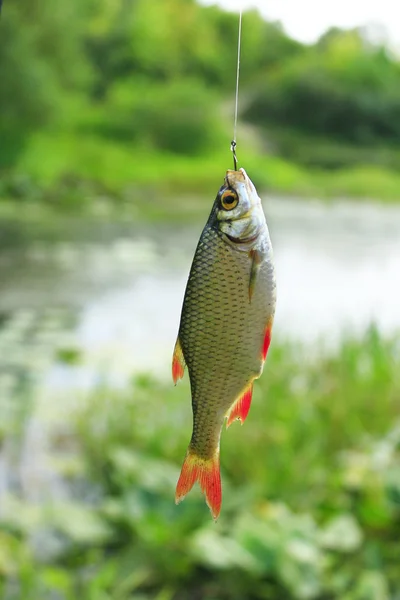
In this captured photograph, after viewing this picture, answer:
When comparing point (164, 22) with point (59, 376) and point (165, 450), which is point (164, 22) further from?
point (165, 450)

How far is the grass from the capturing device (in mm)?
1640

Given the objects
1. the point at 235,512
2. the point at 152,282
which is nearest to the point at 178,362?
the point at 235,512

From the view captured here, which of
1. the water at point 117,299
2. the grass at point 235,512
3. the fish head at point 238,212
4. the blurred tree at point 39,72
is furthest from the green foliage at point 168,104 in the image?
the fish head at point 238,212

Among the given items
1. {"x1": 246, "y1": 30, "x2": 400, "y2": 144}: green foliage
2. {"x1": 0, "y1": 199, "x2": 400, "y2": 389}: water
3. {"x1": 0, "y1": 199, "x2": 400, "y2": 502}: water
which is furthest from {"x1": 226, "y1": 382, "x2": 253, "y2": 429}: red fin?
{"x1": 246, "y1": 30, "x2": 400, "y2": 144}: green foliage

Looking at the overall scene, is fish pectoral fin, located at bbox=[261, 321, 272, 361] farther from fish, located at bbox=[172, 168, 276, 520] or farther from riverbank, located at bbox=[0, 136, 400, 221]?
riverbank, located at bbox=[0, 136, 400, 221]

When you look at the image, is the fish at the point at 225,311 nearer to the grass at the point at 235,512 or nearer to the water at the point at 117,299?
the grass at the point at 235,512

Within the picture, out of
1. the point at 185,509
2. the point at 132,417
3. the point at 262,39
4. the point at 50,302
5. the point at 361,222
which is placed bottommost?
the point at 185,509

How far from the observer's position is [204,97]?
6.14 meters

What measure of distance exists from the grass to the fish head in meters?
1.18

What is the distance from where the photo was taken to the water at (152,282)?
3.81m

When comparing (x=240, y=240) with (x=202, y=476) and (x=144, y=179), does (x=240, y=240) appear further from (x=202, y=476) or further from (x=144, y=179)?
(x=144, y=179)

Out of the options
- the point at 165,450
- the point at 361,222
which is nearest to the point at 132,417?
the point at 165,450

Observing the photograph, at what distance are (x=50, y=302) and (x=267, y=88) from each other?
2.80m

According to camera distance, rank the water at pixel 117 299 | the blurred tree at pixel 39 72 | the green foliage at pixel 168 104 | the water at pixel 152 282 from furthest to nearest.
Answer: the green foliage at pixel 168 104 → the blurred tree at pixel 39 72 → the water at pixel 152 282 → the water at pixel 117 299
